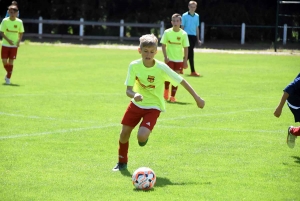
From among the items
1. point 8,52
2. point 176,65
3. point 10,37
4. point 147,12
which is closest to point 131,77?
point 176,65

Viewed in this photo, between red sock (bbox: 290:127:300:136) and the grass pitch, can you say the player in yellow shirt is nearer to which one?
the grass pitch

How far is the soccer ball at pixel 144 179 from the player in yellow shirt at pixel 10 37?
1271 centimetres

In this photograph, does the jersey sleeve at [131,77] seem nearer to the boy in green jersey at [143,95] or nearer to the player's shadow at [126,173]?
the boy in green jersey at [143,95]

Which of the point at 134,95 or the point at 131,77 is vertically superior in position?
the point at 131,77

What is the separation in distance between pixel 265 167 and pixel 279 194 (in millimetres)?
1481

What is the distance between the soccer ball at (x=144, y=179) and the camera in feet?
25.2

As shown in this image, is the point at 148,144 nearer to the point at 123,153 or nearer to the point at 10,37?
the point at 123,153

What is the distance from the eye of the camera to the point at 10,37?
2031cm

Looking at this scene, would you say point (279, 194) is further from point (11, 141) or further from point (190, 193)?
point (11, 141)

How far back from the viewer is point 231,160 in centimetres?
948

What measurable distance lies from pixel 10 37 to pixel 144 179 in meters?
13.6

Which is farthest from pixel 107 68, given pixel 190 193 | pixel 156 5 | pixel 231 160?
pixel 156 5

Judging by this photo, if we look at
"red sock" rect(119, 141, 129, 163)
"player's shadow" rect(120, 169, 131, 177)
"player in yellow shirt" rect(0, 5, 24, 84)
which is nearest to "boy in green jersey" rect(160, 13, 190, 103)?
"player in yellow shirt" rect(0, 5, 24, 84)

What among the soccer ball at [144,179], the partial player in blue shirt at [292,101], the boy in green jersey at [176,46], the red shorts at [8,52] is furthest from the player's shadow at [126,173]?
the red shorts at [8,52]
